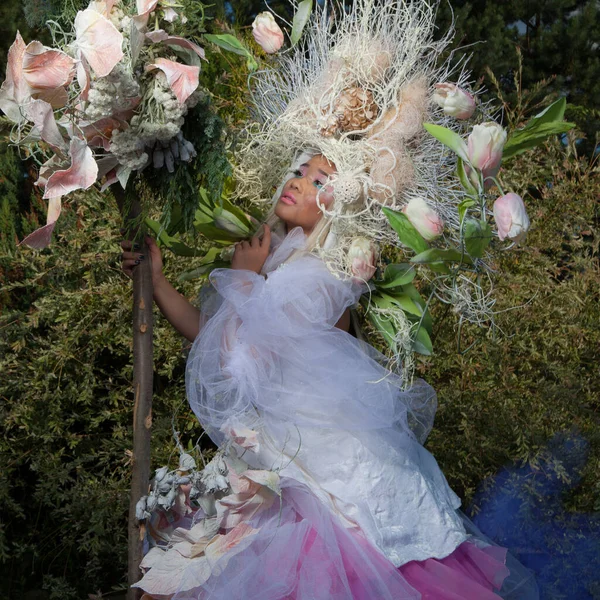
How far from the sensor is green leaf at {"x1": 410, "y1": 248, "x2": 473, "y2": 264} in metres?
1.84

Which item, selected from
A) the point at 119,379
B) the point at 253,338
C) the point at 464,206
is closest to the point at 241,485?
the point at 253,338

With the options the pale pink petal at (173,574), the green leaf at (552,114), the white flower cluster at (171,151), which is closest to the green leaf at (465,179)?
the green leaf at (552,114)

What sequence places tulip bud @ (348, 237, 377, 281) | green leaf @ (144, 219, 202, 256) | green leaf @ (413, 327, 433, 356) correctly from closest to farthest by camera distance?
1. tulip bud @ (348, 237, 377, 281)
2. green leaf @ (413, 327, 433, 356)
3. green leaf @ (144, 219, 202, 256)

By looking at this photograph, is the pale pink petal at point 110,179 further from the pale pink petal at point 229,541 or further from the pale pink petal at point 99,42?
the pale pink petal at point 229,541

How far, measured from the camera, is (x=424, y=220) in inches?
71.8

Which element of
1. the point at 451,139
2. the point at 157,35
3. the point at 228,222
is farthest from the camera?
the point at 228,222

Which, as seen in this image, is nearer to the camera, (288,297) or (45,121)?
(45,121)

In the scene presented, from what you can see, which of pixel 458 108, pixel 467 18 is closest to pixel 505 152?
pixel 458 108

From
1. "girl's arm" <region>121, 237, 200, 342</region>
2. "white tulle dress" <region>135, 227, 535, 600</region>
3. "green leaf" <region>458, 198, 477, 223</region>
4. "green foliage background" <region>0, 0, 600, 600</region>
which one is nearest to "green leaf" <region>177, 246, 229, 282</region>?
"girl's arm" <region>121, 237, 200, 342</region>

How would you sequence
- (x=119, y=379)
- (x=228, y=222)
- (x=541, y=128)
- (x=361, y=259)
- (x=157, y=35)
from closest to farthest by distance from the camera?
(x=157, y=35) < (x=541, y=128) < (x=361, y=259) < (x=228, y=222) < (x=119, y=379)

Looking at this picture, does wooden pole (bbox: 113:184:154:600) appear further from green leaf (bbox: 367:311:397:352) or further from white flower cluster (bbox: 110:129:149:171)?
green leaf (bbox: 367:311:397:352)

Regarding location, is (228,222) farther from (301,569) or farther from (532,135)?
Result: (301,569)

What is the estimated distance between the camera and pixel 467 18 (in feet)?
15.5

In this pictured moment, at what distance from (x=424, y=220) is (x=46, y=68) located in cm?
82
